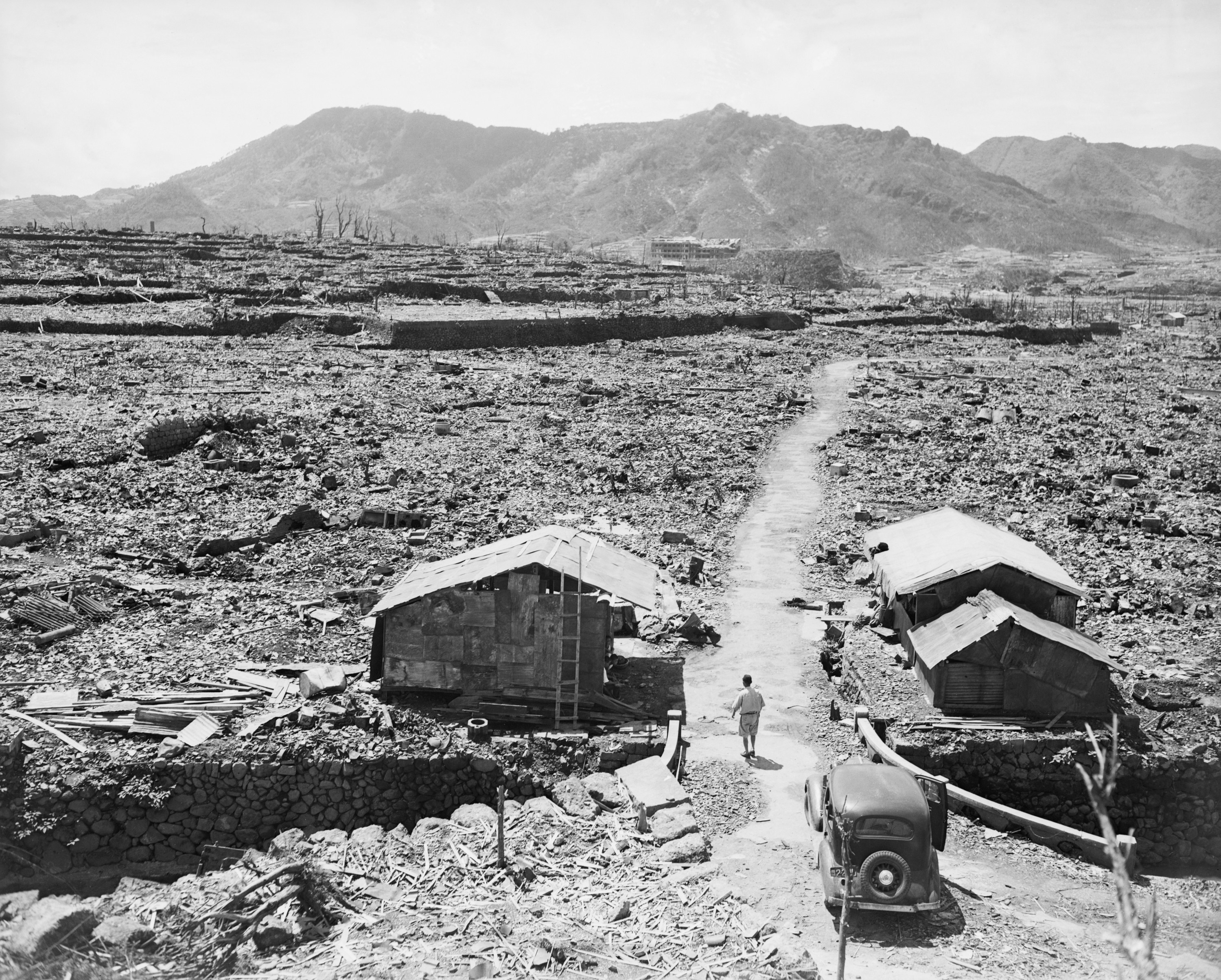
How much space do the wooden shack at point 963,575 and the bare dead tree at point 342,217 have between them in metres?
89.8

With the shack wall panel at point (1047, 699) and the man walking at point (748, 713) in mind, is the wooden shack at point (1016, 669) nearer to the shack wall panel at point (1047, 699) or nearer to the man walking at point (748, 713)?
the shack wall panel at point (1047, 699)

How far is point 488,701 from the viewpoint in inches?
435

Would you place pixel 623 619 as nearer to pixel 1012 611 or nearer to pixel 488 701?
pixel 488 701

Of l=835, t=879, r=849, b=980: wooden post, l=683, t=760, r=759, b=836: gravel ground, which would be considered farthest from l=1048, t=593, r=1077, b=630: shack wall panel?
l=835, t=879, r=849, b=980: wooden post

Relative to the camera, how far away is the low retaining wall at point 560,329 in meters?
42.3

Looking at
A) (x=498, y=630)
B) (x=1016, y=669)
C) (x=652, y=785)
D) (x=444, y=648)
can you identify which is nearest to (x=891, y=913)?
(x=652, y=785)

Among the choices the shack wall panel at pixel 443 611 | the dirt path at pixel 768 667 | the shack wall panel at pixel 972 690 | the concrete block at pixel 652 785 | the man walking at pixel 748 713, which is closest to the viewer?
the concrete block at pixel 652 785

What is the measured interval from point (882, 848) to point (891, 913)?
64 centimetres

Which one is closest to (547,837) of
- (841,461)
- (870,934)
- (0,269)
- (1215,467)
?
(870,934)

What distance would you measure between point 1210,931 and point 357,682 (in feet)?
27.6

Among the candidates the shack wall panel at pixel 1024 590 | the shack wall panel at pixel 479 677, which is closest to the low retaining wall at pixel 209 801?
the shack wall panel at pixel 479 677

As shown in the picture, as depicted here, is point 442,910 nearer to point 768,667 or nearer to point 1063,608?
point 768,667

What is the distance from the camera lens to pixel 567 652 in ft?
36.7

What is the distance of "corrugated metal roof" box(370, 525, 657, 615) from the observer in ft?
36.4
